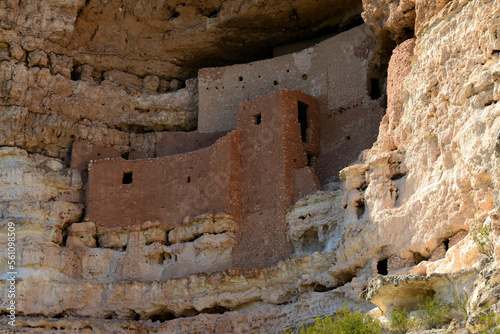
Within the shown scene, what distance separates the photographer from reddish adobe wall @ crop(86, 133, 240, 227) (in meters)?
23.2

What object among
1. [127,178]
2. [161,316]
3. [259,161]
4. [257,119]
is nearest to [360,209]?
[259,161]

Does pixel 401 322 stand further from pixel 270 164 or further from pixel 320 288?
pixel 270 164

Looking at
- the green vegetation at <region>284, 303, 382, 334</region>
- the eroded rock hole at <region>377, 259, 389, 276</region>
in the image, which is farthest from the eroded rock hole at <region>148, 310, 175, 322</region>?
the green vegetation at <region>284, 303, 382, 334</region>

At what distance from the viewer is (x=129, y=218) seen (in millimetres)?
24109

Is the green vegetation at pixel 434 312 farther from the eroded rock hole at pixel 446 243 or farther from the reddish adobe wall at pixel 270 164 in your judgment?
the reddish adobe wall at pixel 270 164

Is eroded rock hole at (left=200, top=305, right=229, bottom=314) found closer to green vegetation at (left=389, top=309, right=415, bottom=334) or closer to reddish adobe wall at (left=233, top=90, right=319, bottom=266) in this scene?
reddish adobe wall at (left=233, top=90, right=319, bottom=266)

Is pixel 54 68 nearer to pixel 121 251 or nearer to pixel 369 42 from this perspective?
pixel 121 251

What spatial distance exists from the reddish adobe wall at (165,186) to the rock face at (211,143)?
0.39 metres

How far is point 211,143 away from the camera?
83.6 ft

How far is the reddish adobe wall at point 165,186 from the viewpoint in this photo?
76.1 ft

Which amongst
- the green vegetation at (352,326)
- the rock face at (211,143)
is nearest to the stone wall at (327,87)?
the rock face at (211,143)

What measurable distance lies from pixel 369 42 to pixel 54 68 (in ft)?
32.4

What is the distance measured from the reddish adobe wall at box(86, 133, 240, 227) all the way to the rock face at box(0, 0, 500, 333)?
39cm

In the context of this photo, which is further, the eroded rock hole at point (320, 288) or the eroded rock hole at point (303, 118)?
the eroded rock hole at point (303, 118)
